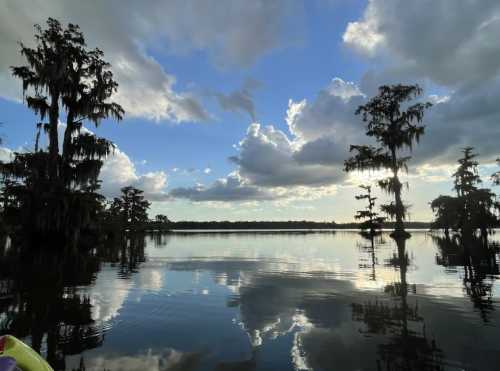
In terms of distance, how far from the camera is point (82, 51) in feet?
88.9

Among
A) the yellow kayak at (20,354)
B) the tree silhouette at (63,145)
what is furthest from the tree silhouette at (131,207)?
the yellow kayak at (20,354)

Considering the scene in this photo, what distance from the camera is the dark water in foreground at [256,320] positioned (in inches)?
195

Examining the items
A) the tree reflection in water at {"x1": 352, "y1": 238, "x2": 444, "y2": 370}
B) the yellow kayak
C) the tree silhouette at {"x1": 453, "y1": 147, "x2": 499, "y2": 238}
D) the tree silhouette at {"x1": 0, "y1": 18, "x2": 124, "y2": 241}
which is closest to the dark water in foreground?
the tree reflection in water at {"x1": 352, "y1": 238, "x2": 444, "y2": 370}

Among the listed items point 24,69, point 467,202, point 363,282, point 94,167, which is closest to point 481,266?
point 363,282

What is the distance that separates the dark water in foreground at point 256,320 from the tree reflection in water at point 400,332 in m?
0.02

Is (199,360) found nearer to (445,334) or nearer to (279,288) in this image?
(445,334)

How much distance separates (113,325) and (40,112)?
2476 centimetres

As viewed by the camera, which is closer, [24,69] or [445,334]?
[445,334]

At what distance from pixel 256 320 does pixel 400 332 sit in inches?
110

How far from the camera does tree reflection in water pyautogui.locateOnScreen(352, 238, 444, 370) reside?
15.5 ft

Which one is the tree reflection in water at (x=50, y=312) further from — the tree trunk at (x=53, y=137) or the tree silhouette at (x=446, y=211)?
the tree silhouette at (x=446, y=211)

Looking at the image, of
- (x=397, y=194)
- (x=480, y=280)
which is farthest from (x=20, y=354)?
(x=397, y=194)

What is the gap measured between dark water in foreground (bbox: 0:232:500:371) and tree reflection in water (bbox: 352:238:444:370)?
2 centimetres

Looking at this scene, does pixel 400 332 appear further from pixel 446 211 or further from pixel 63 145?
pixel 446 211
